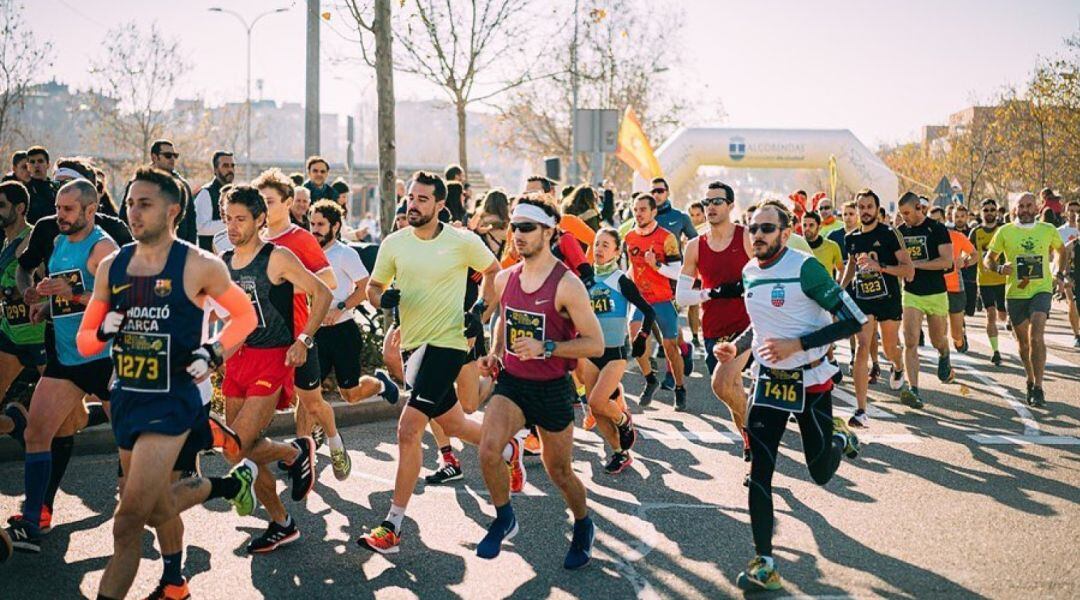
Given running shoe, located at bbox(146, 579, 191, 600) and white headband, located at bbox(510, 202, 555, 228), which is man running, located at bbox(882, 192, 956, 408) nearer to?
white headband, located at bbox(510, 202, 555, 228)

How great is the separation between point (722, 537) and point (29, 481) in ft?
12.7

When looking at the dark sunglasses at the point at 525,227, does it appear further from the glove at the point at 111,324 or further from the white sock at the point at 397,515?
the glove at the point at 111,324

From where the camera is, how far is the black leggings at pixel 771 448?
5488mm

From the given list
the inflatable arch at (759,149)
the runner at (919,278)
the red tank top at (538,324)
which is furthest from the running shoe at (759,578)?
the inflatable arch at (759,149)

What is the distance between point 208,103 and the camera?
50.3m

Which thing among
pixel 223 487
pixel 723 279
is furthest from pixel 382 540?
pixel 723 279

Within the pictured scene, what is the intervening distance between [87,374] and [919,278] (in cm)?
807

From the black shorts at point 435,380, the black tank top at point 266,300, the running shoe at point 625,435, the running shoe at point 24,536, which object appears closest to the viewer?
the running shoe at point 24,536

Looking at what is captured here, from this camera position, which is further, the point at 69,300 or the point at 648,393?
the point at 648,393

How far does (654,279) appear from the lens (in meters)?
10.7

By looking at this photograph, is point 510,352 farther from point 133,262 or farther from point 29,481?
point 29,481

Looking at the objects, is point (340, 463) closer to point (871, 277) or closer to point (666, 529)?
point (666, 529)

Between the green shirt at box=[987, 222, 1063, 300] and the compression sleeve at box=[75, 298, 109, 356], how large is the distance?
9.42m

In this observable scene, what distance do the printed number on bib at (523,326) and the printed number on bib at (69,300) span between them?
7.93ft
